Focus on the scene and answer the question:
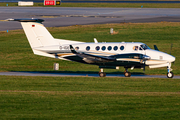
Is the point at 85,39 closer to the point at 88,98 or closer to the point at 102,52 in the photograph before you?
the point at 102,52

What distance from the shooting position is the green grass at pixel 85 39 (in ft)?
110

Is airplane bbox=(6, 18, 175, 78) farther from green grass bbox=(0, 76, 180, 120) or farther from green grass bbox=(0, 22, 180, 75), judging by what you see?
green grass bbox=(0, 22, 180, 75)

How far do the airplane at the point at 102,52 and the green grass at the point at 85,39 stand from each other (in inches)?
163

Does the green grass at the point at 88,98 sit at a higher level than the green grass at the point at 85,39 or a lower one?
lower

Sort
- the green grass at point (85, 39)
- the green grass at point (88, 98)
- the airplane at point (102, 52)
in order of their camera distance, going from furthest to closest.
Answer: the green grass at point (85, 39)
the airplane at point (102, 52)
the green grass at point (88, 98)

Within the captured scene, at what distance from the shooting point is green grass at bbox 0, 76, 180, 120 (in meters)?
16.3

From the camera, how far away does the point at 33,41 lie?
28.4 metres

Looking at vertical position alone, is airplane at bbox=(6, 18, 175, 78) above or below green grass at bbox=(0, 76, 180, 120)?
above

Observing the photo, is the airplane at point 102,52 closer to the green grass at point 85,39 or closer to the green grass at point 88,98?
the green grass at point 88,98

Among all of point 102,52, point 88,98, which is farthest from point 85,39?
point 88,98

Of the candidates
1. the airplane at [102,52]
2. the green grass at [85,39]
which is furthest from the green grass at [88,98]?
the green grass at [85,39]

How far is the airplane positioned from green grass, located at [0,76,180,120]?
5.03 feet

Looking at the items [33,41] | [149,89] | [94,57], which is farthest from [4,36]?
[149,89]

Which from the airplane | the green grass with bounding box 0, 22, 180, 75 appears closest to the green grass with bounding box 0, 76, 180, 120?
the airplane
